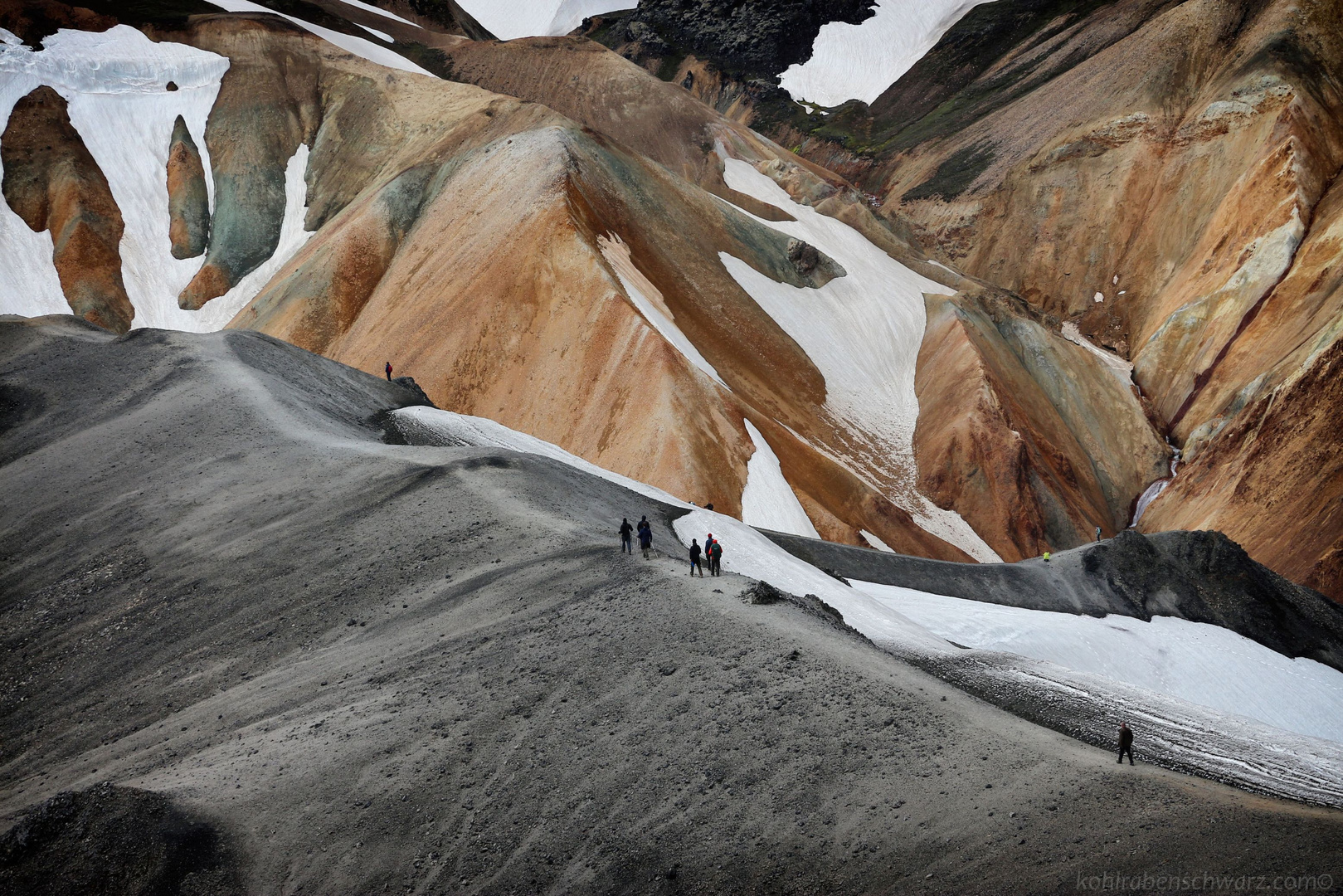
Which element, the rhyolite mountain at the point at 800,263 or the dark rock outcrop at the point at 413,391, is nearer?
the dark rock outcrop at the point at 413,391

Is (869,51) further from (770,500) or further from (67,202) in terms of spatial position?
(770,500)

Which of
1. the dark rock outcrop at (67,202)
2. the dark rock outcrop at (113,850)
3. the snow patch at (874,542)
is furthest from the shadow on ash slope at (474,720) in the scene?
the dark rock outcrop at (67,202)

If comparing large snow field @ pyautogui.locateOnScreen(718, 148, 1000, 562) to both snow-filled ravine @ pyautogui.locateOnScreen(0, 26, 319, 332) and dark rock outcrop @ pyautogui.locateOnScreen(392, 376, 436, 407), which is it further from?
snow-filled ravine @ pyautogui.locateOnScreen(0, 26, 319, 332)

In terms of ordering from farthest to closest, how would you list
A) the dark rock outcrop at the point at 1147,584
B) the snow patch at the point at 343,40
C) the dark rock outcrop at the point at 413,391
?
the snow patch at the point at 343,40 < the dark rock outcrop at the point at 413,391 < the dark rock outcrop at the point at 1147,584

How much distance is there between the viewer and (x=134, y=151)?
2216 inches

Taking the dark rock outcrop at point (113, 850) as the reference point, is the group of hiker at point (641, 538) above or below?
above

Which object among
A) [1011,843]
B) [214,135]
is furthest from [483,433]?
[214,135]

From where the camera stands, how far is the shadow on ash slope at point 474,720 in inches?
404

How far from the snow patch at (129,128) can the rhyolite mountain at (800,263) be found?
75 cm

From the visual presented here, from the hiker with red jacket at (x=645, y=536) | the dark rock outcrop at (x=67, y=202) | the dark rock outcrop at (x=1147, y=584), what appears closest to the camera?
the hiker with red jacket at (x=645, y=536)

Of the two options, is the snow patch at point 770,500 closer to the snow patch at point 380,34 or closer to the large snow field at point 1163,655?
the large snow field at point 1163,655

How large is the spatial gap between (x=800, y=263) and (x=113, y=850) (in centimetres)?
4818

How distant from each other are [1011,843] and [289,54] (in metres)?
65.5

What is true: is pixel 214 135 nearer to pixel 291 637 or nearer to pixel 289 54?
pixel 289 54
